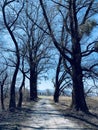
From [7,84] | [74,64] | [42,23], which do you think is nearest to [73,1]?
[74,64]

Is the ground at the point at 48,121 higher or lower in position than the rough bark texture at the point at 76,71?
lower

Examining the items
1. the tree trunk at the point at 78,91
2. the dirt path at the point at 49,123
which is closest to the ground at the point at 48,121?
the dirt path at the point at 49,123

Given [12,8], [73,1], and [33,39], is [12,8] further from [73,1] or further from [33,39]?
[33,39]

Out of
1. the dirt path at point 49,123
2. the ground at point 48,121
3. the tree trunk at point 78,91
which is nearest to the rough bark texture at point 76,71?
the tree trunk at point 78,91

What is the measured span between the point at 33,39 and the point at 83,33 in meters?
30.2

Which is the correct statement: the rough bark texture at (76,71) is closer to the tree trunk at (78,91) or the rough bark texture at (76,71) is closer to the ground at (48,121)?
the tree trunk at (78,91)

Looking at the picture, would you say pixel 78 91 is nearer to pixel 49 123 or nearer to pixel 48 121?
pixel 48 121

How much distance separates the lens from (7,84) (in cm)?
8219

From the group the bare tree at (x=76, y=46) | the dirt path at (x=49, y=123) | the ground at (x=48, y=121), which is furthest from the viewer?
the bare tree at (x=76, y=46)

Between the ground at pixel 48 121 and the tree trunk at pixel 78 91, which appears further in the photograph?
the tree trunk at pixel 78 91

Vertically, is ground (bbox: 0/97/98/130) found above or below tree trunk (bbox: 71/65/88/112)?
below

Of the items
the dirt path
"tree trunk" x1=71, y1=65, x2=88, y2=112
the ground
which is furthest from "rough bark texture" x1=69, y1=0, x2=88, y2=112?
the dirt path

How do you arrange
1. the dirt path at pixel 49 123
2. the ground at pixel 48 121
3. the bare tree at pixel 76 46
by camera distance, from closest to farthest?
the dirt path at pixel 49 123
the ground at pixel 48 121
the bare tree at pixel 76 46

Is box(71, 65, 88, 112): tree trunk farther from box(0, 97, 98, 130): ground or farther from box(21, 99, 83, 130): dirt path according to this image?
box(21, 99, 83, 130): dirt path
